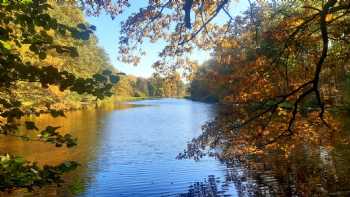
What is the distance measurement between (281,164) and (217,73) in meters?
10.0

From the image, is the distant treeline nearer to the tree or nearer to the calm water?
the tree

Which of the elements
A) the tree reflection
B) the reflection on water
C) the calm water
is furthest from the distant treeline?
the calm water

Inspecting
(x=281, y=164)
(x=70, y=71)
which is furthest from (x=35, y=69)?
(x=281, y=164)

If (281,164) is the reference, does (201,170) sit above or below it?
below

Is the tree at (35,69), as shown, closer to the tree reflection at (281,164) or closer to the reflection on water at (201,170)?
the reflection on water at (201,170)

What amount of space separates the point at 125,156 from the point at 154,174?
24.8 feet

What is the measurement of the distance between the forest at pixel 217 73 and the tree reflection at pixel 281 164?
102 millimetres

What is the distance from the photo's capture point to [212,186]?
22.3 m

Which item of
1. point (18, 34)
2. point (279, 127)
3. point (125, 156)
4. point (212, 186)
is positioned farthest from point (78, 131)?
point (18, 34)

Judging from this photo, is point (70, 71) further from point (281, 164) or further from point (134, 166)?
point (134, 166)

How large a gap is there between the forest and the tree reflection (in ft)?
0.34

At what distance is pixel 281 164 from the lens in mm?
26219

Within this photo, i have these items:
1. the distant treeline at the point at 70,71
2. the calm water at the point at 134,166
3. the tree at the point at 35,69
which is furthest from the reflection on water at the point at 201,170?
the tree at the point at 35,69

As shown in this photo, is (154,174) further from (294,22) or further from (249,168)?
(294,22)
